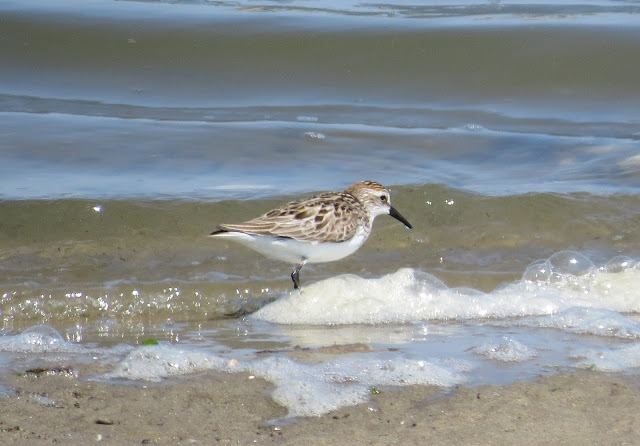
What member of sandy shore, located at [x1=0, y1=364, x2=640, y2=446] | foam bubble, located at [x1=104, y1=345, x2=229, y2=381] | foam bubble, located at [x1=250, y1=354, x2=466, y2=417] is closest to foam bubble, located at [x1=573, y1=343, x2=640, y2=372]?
sandy shore, located at [x1=0, y1=364, x2=640, y2=446]

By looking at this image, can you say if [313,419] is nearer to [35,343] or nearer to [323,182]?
[35,343]

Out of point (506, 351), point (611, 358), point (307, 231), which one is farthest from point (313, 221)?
point (611, 358)

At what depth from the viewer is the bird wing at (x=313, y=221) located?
643cm

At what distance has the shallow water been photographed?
18.2 ft

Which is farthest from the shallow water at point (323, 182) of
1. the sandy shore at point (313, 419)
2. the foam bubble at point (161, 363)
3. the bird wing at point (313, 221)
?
the bird wing at point (313, 221)

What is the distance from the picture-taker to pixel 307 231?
654 cm

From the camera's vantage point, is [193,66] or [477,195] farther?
[193,66]

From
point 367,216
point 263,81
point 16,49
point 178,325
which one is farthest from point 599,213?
point 16,49

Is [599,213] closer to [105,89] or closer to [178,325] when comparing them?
[178,325]

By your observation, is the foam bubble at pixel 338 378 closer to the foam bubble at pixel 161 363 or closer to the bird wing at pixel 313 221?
the foam bubble at pixel 161 363

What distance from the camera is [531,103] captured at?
42.6ft

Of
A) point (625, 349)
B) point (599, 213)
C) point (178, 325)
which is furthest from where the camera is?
point (599, 213)

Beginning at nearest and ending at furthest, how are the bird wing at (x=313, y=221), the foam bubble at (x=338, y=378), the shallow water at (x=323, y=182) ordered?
the foam bubble at (x=338, y=378) → the shallow water at (x=323, y=182) → the bird wing at (x=313, y=221)

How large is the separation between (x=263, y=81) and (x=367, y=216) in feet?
22.5
